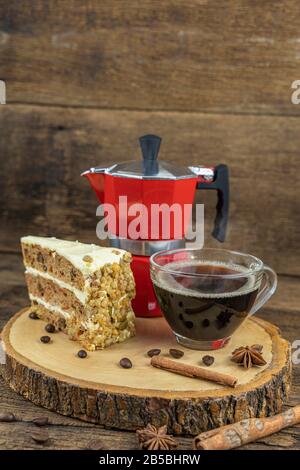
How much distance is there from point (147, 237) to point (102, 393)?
41cm

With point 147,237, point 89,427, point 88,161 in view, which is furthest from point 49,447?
point 88,161

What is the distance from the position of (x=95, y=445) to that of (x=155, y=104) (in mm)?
1109

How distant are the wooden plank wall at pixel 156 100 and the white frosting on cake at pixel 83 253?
25.2 inches

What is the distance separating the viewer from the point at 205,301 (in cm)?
122

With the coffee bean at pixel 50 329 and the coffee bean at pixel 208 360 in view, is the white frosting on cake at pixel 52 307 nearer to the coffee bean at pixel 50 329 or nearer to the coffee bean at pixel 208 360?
the coffee bean at pixel 50 329

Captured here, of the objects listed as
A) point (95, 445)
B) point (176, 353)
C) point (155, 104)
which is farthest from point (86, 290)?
point (155, 104)

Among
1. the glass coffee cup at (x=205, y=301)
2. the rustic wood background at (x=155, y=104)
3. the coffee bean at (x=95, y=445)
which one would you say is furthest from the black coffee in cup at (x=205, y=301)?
the rustic wood background at (x=155, y=104)

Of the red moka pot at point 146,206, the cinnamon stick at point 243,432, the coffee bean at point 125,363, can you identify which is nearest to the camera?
the cinnamon stick at point 243,432

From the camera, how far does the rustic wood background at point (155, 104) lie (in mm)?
1850

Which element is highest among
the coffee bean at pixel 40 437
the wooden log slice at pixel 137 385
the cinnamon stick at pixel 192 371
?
the cinnamon stick at pixel 192 371

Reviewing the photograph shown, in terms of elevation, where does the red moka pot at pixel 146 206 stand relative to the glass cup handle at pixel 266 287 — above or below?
above

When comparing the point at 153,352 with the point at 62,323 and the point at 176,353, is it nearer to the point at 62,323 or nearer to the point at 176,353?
the point at 176,353

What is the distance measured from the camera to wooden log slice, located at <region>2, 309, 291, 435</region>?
1.08 metres

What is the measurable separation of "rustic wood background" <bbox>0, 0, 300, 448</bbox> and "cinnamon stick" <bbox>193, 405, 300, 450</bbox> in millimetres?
635
